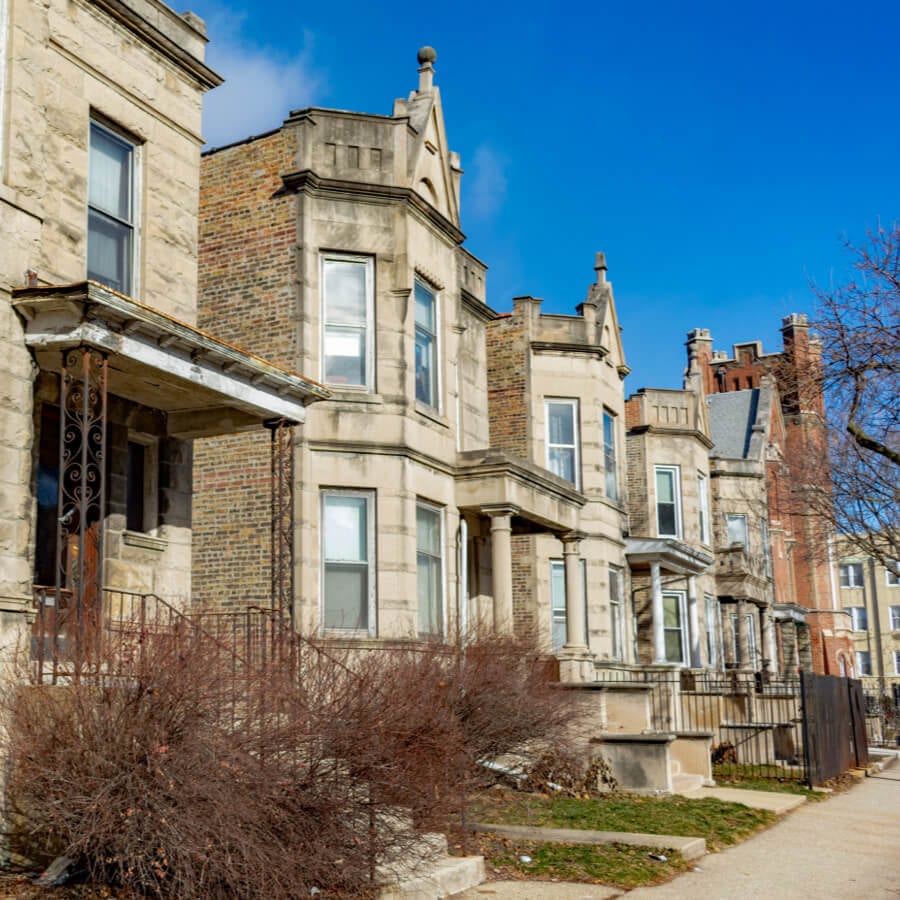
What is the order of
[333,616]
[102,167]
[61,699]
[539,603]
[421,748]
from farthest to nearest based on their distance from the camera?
[539,603], [333,616], [102,167], [421,748], [61,699]

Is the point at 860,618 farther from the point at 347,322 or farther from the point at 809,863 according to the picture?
the point at 809,863

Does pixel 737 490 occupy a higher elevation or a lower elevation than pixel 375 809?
higher

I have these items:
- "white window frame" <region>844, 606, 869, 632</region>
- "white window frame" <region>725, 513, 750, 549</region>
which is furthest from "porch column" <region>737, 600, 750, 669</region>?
"white window frame" <region>844, 606, 869, 632</region>

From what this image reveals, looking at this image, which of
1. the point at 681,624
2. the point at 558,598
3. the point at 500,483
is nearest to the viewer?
the point at 500,483

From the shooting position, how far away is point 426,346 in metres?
20.0

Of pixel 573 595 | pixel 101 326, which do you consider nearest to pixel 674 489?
pixel 573 595

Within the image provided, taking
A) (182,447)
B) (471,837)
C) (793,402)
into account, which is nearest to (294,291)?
(182,447)

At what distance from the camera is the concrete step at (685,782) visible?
17.7 m

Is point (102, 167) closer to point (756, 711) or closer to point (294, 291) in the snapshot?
point (294, 291)

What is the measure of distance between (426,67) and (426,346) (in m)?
4.95

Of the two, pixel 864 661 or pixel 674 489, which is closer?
pixel 674 489

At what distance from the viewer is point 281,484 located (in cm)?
1437

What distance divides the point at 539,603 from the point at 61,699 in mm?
16810

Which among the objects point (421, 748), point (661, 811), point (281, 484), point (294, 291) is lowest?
point (661, 811)
